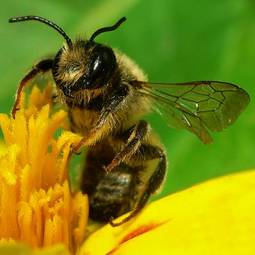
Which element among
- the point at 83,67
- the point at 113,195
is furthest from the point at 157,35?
the point at 83,67

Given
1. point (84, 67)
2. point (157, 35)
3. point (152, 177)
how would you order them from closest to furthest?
1. point (84, 67)
2. point (152, 177)
3. point (157, 35)

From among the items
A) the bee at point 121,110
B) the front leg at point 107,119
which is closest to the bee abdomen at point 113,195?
the bee at point 121,110

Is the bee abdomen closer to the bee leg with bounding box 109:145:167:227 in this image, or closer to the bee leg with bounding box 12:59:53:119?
the bee leg with bounding box 109:145:167:227

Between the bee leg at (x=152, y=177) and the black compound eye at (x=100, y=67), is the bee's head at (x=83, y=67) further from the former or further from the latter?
the bee leg at (x=152, y=177)

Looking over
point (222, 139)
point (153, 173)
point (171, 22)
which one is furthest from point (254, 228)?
point (171, 22)

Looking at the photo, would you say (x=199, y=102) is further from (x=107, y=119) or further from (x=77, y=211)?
(x=77, y=211)

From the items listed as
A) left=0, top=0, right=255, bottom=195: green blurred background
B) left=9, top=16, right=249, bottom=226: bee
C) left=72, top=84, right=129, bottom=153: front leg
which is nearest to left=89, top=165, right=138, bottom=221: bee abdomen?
left=9, top=16, right=249, bottom=226: bee

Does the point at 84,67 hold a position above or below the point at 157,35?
above
